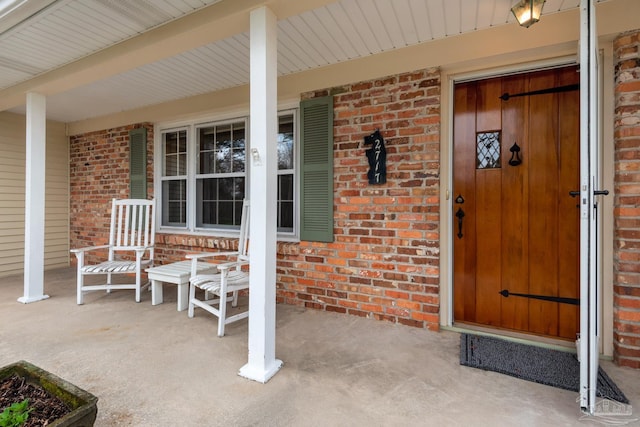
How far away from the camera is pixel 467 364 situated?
2.14m

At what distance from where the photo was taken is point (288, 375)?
2.02 m

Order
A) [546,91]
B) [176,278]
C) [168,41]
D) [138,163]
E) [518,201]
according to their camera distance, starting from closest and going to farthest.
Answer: [168,41] → [546,91] → [518,201] → [176,278] → [138,163]

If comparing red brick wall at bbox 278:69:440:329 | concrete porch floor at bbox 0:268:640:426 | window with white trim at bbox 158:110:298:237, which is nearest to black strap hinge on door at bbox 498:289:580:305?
concrete porch floor at bbox 0:268:640:426

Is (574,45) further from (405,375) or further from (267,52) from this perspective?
(405,375)

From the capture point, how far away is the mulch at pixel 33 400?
1326mm

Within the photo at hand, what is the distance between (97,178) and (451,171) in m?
5.21

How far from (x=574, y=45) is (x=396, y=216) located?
70.7 inches

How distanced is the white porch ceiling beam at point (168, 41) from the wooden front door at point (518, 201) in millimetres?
1692

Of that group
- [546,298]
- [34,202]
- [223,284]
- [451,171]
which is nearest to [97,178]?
[34,202]

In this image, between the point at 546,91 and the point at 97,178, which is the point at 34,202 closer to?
the point at 97,178

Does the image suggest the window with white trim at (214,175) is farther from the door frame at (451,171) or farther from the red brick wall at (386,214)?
the door frame at (451,171)

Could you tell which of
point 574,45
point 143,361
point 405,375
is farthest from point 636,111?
point 143,361

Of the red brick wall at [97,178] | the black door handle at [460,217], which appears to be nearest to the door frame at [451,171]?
the black door handle at [460,217]

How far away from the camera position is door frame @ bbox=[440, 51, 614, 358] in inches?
88.3
